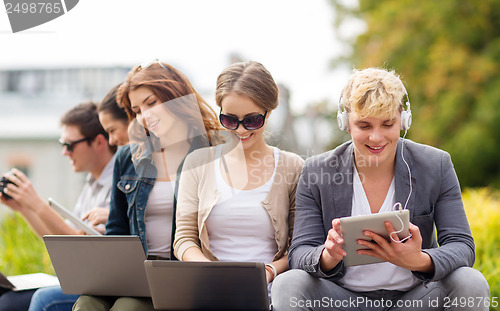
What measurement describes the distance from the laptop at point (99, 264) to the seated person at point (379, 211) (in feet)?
2.28

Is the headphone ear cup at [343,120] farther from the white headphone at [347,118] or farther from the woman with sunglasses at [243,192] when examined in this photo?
the woman with sunglasses at [243,192]

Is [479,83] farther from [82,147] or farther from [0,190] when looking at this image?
[0,190]

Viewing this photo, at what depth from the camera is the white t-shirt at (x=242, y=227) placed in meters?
2.82

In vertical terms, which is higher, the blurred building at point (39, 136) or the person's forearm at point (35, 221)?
the person's forearm at point (35, 221)

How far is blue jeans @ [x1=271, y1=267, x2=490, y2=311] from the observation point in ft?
7.53

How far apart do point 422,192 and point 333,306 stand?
26.7 inches

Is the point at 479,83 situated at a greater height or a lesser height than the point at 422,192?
lesser

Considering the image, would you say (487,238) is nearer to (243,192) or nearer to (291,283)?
(243,192)

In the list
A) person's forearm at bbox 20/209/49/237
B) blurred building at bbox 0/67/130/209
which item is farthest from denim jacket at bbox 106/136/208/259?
blurred building at bbox 0/67/130/209

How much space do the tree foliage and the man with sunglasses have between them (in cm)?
744

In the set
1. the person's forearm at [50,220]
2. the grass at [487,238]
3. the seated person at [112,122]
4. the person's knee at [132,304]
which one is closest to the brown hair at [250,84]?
the person's knee at [132,304]

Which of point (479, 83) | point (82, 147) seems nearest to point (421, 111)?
point (479, 83)

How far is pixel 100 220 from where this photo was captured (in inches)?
141

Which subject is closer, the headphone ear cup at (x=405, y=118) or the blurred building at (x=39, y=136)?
the headphone ear cup at (x=405, y=118)
